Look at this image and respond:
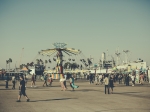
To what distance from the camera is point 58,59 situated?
66.6 m

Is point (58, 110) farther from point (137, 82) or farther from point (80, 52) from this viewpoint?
point (80, 52)

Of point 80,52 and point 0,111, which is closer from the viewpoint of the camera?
point 0,111

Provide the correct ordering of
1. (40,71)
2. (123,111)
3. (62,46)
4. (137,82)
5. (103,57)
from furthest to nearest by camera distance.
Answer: (103,57) → (40,71) → (62,46) → (137,82) → (123,111)

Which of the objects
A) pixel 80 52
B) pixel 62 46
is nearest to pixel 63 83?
pixel 80 52

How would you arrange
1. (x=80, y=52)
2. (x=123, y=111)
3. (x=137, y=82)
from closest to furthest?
(x=123, y=111)
(x=137, y=82)
(x=80, y=52)

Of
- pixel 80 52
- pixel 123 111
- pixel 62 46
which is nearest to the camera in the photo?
pixel 123 111

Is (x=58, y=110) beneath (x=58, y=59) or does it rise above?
beneath

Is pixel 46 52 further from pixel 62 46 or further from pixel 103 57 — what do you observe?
pixel 103 57

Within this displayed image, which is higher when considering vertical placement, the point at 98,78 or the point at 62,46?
the point at 62,46

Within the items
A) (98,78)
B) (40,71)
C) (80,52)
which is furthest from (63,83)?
(40,71)

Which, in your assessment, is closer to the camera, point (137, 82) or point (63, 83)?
point (63, 83)

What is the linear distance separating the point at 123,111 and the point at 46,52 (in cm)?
5280

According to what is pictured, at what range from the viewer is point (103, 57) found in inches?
7849

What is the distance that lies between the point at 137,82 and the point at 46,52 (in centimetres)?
3055
